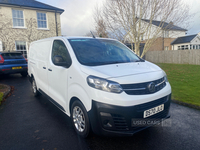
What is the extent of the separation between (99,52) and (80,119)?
153cm

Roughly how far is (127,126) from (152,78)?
3.15 ft

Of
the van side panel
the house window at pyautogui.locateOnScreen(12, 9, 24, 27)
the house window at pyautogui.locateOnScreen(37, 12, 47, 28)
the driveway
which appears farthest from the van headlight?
the house window at pyautogui.locateOnScreen(37, 12, 47, 28)

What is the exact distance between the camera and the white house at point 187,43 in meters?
32.3

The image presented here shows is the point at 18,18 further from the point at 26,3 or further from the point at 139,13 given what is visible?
the point at 139,13

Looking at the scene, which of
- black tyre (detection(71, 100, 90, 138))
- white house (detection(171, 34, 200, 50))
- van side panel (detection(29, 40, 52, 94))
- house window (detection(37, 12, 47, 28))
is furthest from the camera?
white house (detection(171, 34, 200, 50))

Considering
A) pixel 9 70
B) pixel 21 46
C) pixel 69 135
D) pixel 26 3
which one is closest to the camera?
pixel 69 135

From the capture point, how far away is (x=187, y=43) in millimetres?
32469


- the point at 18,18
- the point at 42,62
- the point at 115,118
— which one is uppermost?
the point at 18,18

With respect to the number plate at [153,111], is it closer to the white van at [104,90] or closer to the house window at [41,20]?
the white van at [104,90]

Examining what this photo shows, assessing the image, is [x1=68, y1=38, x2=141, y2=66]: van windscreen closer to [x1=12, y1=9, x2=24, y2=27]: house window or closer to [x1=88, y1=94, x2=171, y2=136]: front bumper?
[x1=88, y1=94, x2=171, y2=136]: front bumper

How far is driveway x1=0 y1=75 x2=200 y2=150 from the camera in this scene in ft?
9.05

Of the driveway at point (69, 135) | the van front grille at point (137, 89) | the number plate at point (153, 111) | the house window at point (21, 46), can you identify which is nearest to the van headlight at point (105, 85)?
the van front grille at point (137, 89)

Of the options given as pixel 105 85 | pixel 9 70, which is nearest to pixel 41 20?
pixel 9 70

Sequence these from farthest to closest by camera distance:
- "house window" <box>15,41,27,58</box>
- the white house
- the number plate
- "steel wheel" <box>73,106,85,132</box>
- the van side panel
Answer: the white house → "house window" <box>15,41,27,58</box> → the van side panel → "steel wheel" <box>73,106,85,132</box> → the number plate
